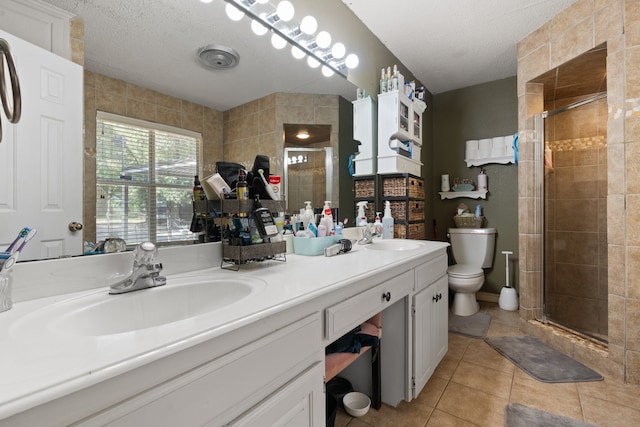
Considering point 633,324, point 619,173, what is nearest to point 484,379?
point 633,324

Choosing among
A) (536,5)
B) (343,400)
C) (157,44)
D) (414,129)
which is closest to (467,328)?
(343,400)

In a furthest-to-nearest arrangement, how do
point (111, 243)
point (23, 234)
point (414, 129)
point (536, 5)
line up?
point (414, 129) → point (536, 5) → point (111, 243) → point (23, 234)

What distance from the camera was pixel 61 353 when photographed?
472 millimetres

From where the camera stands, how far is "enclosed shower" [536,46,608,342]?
2111 mm

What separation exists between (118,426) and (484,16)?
109 inches

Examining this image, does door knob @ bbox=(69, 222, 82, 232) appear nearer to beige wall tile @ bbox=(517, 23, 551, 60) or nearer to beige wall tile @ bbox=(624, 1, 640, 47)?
beige wall tile @ bbox=(624, 1, 640, 47)

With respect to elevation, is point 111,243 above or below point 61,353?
above

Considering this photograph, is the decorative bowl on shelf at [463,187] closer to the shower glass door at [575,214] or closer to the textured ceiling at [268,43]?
the shower glass door at [575,214]

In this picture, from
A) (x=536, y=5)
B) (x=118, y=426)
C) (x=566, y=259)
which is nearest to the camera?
(x=118, y=426)

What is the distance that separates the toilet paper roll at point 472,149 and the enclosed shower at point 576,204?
0.80m

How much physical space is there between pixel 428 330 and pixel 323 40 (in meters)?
1.70

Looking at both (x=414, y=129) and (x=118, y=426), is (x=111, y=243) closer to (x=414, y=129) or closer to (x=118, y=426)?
(x=118, y=426)

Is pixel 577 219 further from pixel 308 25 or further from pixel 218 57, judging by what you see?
pixel 218 57

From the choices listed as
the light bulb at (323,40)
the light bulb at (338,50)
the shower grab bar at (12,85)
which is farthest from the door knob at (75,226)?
the light bulb at (338,50)
